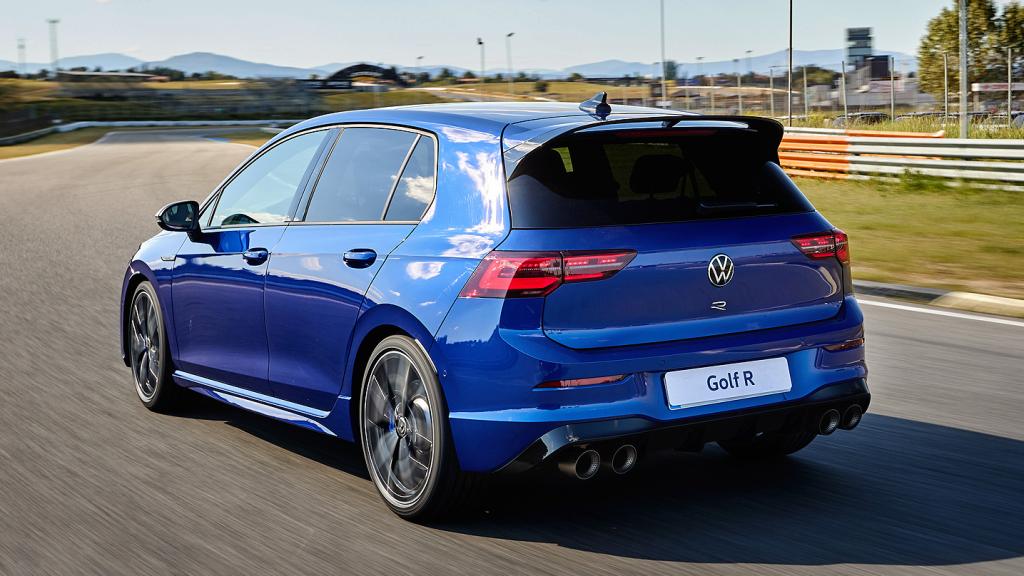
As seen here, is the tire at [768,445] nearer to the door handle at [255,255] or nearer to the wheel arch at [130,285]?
the door handle at [255,255]

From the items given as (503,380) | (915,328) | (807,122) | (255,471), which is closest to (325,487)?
(255,471)

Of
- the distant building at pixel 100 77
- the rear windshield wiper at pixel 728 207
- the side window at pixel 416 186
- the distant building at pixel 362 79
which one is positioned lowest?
the rear windshield wiper at pixel 728 207

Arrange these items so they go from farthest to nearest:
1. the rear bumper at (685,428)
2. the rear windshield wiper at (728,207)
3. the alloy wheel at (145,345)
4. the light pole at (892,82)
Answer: the light pole at (892,82) → the alloy wheel at (145,345) → the rear windshield wiper at (728,207) → the rear bumper at (685,428)

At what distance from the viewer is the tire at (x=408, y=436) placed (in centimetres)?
466

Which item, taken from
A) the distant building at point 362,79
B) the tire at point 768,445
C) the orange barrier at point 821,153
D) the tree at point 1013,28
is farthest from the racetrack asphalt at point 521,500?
the distant building at point 362,79

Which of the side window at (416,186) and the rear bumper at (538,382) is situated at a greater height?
the side window at (416,186)

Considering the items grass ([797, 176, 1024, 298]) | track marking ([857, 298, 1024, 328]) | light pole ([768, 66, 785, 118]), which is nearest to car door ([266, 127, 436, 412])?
track marking ([857, 298, 1024, 328])

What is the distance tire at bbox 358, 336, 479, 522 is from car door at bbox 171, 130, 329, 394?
923 millimetres

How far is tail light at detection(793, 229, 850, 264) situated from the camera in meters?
4.91

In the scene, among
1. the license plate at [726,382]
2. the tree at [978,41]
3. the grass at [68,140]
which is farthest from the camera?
the tree at [978,41]

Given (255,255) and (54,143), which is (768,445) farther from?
(54,143)

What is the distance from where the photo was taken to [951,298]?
10.4 m

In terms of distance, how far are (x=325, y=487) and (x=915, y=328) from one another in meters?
5.17

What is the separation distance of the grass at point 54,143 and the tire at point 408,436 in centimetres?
4508
